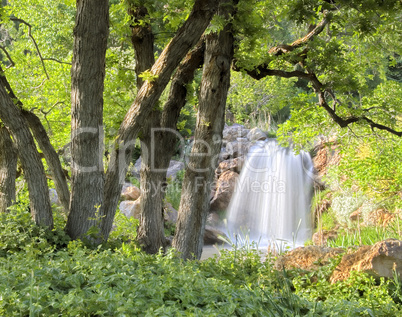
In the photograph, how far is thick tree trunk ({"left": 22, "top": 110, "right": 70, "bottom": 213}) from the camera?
568 cm

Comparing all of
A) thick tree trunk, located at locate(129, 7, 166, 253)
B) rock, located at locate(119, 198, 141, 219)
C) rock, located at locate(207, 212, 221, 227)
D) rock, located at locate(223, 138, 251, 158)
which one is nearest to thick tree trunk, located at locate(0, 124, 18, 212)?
thick tree trunk, located at locate(129, 7, 166, 253)

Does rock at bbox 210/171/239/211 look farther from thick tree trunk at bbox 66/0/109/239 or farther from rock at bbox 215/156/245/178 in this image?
thick tree trunk at bbox 66/0/109/239

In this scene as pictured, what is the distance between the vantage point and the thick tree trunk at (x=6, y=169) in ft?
20.0

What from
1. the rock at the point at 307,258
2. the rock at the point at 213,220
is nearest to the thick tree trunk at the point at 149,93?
the rock at the point at 307,258

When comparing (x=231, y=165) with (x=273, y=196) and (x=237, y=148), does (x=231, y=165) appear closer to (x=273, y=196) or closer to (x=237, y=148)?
(x=237, y=148)

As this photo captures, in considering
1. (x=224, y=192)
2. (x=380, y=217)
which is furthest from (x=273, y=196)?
(x=380, y=217)

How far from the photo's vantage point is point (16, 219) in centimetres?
483

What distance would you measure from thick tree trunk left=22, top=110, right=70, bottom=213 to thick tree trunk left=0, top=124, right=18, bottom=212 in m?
0.62

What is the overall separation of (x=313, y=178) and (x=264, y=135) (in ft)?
12.2

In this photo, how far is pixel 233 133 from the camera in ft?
58.1

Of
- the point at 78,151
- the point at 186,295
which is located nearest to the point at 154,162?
the point at 78,151

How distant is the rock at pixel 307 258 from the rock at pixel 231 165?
35.3 ft

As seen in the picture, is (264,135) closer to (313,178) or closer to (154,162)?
(313,178)

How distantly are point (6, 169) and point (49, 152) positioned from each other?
32.4 inches
